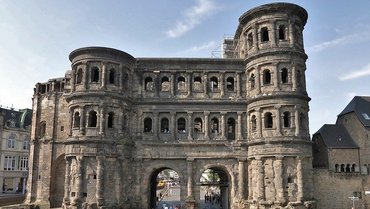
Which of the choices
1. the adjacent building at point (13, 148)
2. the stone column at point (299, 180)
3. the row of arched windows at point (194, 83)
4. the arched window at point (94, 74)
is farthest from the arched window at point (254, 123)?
the adjacent building at point (13, 148)

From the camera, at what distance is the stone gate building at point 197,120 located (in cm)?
3206

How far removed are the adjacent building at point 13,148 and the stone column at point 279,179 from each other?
45841mm

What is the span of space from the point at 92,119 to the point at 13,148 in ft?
114

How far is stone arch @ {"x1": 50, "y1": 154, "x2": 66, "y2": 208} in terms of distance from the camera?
3891 cm

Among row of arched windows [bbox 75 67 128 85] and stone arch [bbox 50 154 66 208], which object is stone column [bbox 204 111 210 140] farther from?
stone arch [bbox 50 154 66 208]

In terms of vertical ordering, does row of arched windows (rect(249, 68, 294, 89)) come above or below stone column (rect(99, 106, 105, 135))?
above

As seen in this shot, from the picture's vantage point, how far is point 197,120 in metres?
36.5

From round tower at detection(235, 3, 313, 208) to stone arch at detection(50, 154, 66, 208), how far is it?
2047 centimetres

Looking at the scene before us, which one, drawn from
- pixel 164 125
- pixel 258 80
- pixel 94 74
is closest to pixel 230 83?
pixel 258 80

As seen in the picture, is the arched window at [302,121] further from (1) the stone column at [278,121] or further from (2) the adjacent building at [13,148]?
(2) the adjacent building at [13,148]

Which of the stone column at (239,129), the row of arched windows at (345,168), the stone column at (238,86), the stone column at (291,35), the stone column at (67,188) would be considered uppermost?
the stone column at (291,35)

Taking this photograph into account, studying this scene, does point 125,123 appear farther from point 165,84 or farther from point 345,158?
point 345,158

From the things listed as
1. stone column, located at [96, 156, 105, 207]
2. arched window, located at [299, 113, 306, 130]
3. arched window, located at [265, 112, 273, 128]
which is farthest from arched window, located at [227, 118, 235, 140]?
stone column, located at [96, 156, 105, 207]

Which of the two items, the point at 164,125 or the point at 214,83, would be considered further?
the point at 214,83
